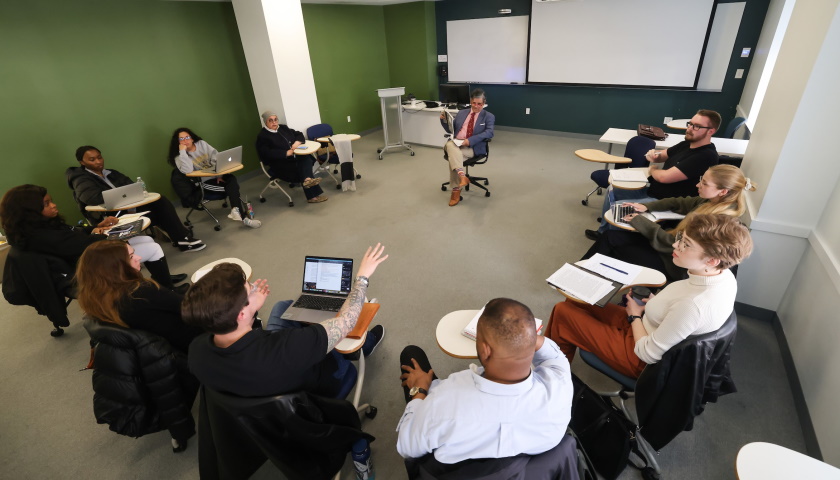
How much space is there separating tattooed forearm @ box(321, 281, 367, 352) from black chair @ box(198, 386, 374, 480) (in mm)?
246

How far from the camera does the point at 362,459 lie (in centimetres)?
182

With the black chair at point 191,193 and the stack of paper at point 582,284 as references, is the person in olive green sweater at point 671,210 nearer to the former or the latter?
the stack of paper at point 582,284

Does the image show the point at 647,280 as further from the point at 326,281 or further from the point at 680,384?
the point at 326,281

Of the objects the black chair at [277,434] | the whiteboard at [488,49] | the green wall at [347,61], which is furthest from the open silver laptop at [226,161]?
the whiteboard at [488,49]

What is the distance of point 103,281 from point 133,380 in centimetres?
49

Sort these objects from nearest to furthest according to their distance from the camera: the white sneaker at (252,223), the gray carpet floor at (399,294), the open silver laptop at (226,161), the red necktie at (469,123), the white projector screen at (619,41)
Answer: the gray carpet floor at (399,294)
the open silver laptop at (226,161)
the white sneaker at (252,223)
the red necktie at (469,123)
the white projector screen at (619,41)

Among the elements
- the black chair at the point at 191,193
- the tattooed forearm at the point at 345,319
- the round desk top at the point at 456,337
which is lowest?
the black chair at the point at 191,193

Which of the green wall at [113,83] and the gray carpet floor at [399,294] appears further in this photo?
the green wall at [113,83]

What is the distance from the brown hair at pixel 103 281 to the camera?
5.93 feet

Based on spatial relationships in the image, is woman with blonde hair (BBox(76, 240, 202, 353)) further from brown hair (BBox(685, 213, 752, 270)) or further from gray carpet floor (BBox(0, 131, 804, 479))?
brown hair (BBox(685, 213, 752, 270))

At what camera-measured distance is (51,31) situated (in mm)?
4164

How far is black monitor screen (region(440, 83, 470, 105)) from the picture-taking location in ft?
23.2

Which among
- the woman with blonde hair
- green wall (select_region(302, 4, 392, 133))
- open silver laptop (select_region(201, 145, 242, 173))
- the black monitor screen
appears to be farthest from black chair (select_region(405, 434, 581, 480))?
green wall (select_region(302, 4, 392, 133))

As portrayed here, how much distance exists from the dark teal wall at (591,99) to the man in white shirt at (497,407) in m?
6.92
